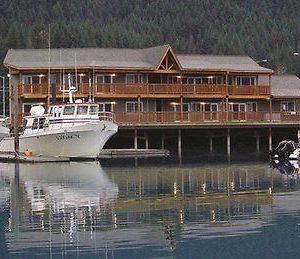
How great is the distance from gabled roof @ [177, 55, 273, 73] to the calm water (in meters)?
31.2

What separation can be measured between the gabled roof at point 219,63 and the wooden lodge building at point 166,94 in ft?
0.30

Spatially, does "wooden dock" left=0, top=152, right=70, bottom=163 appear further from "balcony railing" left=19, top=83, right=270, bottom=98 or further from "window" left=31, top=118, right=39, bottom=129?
"balcony railing" left=19, top=83, right=270, bottom=98

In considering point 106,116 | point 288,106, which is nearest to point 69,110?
point 106,116

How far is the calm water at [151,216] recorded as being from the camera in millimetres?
19000

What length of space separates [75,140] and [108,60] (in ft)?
55.1

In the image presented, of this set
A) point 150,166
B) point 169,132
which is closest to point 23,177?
point 150,166

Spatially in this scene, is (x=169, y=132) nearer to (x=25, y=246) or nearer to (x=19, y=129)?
(x=19, y=129)

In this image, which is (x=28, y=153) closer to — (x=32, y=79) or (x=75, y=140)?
(x=75, y=140)

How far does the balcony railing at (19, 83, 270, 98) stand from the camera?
65812 mm

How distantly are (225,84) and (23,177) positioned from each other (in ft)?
111

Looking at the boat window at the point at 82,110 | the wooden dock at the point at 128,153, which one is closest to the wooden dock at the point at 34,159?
the boat window at the point at 82,110

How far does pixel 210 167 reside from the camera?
48.0 meters

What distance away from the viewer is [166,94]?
68.6 meters

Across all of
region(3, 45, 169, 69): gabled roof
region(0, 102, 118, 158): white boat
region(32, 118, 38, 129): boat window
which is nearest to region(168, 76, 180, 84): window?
region(3, 45, 169, 69): gabled roof
